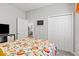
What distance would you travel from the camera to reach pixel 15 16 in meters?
1.20

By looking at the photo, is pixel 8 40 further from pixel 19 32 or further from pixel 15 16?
pixel 15 16

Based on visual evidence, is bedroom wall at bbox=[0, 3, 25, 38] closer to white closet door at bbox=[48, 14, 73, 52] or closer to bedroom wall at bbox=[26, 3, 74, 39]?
bedroom wall at bbox=[26, 3, 74, 39]

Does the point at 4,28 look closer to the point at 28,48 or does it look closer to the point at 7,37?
the point at 7,37

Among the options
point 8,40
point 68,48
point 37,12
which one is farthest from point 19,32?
point 68,48

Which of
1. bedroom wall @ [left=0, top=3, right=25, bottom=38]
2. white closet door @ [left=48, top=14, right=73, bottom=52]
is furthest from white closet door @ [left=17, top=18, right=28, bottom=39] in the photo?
white closet door @ [left=48, top=14, right=73, bottom=52]

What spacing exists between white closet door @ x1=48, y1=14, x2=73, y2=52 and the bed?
9cm

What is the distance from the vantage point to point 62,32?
117cm

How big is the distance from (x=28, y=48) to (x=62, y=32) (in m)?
0.48

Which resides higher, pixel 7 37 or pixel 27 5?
pixel 27 5

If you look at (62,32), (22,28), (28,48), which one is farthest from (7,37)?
(62,32)

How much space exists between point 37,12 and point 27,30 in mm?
273

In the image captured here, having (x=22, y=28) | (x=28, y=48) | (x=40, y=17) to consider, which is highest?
(x=40, y=17)

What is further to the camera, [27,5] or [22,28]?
[22,28]

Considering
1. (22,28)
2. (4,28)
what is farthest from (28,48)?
(4,28)
